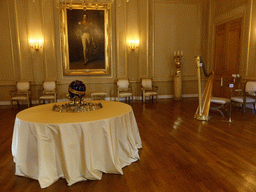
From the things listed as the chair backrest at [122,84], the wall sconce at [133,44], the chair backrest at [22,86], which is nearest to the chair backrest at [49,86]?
the chair backrest at [22,86]

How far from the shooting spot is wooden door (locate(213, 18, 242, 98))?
21.3 ft

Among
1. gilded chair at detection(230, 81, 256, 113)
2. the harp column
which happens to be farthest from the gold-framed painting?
gilded chair at detection(230, 81, 256, 113)

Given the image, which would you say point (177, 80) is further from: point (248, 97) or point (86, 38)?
point (86, 38)

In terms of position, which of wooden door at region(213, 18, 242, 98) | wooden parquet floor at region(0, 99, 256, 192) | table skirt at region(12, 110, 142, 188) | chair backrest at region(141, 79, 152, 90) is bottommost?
wooden parquet floor at region(0, 99, 256, 192)

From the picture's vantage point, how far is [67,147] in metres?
1.92

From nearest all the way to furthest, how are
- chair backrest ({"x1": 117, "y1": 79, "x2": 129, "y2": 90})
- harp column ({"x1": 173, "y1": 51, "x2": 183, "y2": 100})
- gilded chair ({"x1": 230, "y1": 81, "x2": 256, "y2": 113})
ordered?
gilded chair ({"x1": 230, "y1": 81, "x2": 256, "y2": 113}) → chair backrest ({"x1": 117, "y1": 79, "x2": 129, "y2": 90}) → harp column ({"x1": 173, "y1": 51, "x2": 183, "y2": 100})

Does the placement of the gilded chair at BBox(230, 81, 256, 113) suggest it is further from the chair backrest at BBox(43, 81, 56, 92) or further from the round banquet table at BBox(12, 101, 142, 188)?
the chair backrest at BBox(43, 81, 56, 92)

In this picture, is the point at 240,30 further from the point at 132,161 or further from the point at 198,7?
the point at 132,161

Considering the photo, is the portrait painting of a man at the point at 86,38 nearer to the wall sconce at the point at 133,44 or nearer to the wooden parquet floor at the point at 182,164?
the wall sconce at the point at 133,44

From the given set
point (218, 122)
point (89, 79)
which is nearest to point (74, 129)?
point (218, 122)

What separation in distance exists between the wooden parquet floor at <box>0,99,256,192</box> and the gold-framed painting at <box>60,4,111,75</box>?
3.64 m

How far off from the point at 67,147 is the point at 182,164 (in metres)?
1.42

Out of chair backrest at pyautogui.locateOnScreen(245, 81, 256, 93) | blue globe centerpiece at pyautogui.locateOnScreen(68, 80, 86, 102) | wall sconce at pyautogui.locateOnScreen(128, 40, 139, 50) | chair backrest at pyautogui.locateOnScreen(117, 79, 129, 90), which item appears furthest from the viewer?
wall sconce at pyautogui.locateOnScreen(128, 40, 139, 50)

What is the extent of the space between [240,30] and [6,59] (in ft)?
26.5
